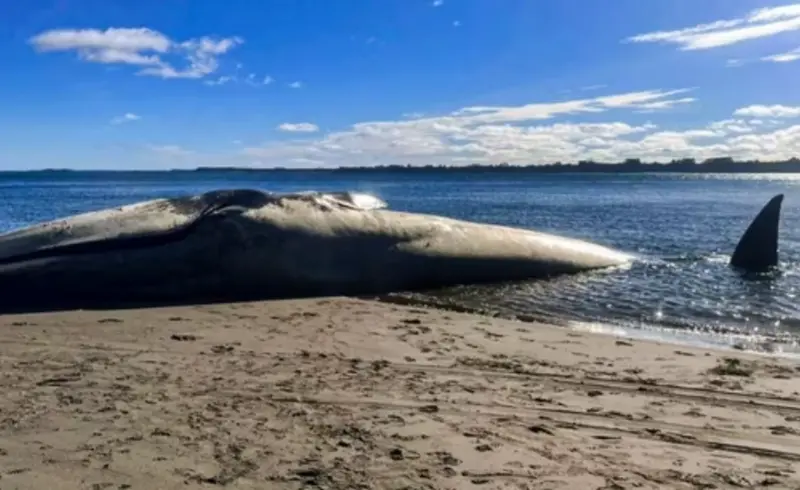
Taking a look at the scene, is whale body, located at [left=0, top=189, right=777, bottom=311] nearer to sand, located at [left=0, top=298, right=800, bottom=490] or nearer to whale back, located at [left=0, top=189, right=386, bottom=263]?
whale back, located at [left=0, top=189, right=386, bottom=263]

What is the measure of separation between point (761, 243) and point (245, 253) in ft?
34.6

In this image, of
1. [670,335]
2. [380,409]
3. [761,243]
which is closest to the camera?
[380,409]

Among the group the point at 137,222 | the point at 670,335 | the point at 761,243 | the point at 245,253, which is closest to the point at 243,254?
the point at 245,253

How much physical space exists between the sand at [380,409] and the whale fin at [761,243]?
25.7 ft

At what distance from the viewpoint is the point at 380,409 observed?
19.1 feet

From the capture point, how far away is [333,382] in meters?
6.63

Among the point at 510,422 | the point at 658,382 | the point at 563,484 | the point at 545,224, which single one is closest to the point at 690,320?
the point at 658,382

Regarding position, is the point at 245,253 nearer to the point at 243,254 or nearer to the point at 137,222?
the point at 243,254

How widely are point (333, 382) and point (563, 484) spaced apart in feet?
8.76

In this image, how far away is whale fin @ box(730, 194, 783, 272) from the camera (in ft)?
50.8

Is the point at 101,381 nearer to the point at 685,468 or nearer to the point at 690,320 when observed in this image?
the point at 685,468

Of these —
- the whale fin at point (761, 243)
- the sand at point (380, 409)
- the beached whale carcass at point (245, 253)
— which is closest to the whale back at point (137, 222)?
the beached whale carcass at point (245, 253)

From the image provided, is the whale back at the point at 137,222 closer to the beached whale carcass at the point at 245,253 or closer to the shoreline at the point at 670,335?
the beached whale carcass at the point at 245,253

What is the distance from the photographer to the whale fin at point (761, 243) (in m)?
15.5
